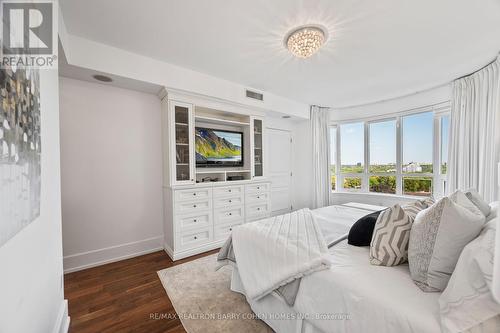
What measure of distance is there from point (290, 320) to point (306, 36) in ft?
7.68

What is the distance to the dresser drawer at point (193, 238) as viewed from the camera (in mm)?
2553

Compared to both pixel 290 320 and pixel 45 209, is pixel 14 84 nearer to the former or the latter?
pixel 45 209

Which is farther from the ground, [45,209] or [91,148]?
[91,148]

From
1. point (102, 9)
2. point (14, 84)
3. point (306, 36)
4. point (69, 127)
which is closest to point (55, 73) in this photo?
point (102, 9)

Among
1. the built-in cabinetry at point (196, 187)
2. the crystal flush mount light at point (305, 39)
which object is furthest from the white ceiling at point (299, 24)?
the built-in cabinetry at point (196, 187)

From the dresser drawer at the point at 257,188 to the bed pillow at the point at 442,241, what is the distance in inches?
95.3

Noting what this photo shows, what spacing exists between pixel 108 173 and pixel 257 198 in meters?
2.22

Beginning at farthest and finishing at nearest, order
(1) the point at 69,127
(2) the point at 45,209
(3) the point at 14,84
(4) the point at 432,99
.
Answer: (4) the point at 432,99, (1) the point at 69,127, (2) the point at 45,209, (3) the point at 14,84

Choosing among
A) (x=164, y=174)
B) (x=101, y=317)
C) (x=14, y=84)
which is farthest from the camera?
(x=164, y=174)

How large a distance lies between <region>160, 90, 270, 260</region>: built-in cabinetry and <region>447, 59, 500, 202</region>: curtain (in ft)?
9.93

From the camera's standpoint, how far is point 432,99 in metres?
3.37

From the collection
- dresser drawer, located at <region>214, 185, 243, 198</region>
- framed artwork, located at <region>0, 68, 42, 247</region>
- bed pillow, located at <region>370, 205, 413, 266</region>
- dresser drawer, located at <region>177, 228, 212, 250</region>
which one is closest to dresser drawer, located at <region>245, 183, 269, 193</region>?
dresser drawer, located at <region>214, 185, 243, 198</region>

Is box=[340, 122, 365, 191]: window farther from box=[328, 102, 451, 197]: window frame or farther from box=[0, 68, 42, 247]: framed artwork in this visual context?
box=[0, 68, 42, 247]: framed artwork

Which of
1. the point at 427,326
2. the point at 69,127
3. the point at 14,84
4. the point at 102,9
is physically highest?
the point at 102,9
